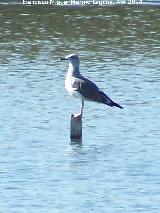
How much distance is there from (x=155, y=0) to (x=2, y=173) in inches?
1161

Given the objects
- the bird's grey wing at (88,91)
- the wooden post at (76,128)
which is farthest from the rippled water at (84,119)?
the bird's grey wing at (88,91)

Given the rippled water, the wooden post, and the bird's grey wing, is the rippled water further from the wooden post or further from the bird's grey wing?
the bird's grey wing

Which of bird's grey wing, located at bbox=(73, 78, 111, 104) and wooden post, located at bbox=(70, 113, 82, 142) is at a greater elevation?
bird's grey wing, located at bbox=(73, 78, 111, 104)

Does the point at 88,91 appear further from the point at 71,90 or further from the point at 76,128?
the point at 76,128

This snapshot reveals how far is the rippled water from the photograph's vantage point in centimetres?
1745

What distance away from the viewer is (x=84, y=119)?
78.3 ft

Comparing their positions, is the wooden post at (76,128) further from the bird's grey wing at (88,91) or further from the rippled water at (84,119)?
the bird's grey wing at (88,91)

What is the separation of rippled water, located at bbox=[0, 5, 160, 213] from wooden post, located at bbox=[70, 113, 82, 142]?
171 millimetres

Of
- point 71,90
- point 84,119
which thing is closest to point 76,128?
point 71,90

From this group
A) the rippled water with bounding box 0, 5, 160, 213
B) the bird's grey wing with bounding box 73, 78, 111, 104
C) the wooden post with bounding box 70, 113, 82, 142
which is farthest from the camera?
the bird's grey wing with bounding box 73, 78, 111, 104

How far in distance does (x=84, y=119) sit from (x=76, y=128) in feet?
8.48

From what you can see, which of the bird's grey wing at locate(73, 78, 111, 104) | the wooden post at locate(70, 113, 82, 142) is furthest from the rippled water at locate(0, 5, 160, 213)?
the bird's grey wing at locate(73, 78, 111, 104)

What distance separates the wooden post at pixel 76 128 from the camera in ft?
68.8

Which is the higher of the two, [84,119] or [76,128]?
[76,128]
